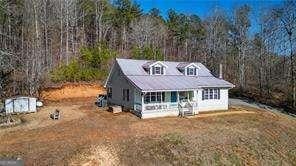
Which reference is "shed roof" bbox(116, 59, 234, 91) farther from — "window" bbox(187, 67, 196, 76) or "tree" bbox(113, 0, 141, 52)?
"tree" bbox(113, 0, 141, 52)

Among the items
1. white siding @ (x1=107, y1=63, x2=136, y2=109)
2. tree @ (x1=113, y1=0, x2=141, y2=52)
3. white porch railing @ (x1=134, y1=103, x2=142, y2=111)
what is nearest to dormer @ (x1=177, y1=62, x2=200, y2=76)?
white siding @ (x1=107, y1=63, x2=136, y2=109)

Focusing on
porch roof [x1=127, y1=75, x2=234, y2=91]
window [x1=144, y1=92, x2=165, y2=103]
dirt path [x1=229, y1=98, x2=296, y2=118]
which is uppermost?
porch roof [x1=127, y1=75, x2=234, y2=91]

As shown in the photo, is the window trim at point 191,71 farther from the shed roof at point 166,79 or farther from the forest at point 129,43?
the forest at point 129,43

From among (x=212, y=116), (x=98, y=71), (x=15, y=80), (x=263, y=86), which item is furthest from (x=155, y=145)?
(x=263, y=86)

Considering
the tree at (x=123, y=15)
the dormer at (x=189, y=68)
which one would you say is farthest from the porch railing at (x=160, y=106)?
the tree at (x=123, y=15)

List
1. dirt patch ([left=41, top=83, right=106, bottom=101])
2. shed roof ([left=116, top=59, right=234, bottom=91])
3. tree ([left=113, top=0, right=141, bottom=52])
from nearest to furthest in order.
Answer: shed roof ([left=116, top=59, right=234, bottom=91]) < dirt patch ([left=41, top=83, right=106, bottom=101]) < tree ([left=113, top=0, right=141, bottom=52])

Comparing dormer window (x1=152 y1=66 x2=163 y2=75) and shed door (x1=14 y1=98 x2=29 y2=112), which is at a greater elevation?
dormer window (x1=152 y1=66 x2=163 y2=75)
